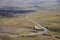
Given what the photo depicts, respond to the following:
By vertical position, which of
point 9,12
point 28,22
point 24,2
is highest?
point 24,2

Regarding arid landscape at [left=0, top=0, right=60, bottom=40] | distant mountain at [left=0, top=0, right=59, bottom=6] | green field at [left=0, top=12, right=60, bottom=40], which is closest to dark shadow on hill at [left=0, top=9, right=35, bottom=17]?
arid landscape at [left=0, top=0, right=60, bottom=40]

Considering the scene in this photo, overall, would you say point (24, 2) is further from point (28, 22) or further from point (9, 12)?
point (28, 22)

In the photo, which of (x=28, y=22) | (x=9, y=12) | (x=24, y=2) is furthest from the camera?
(x=24, y=2)

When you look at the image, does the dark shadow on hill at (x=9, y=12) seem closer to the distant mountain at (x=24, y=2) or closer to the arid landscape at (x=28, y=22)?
the arid landscape at (x=28, y=22)

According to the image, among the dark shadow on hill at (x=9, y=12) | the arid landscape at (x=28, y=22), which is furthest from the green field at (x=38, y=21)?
the dark shadow on hill at (x=9, y=12)

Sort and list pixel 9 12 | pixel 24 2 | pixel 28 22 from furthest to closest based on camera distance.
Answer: pixel 24 2 < pixel 9 12 < pixel 28 22

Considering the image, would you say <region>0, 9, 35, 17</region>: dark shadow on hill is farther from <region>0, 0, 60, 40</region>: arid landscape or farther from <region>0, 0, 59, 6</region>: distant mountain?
<region>0, 0, 59, 6</region>: distant mountain

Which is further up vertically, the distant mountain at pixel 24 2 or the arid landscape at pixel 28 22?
the distant mountain at pixel 24 2

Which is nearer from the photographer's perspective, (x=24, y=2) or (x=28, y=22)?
(x=28, y=22)

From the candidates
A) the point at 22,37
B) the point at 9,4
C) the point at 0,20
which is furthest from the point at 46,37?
the point at 9,4

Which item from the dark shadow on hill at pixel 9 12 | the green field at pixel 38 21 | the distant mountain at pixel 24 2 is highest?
the distant mountain at pixel 24 2

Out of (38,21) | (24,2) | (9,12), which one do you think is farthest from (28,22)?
(24,2)

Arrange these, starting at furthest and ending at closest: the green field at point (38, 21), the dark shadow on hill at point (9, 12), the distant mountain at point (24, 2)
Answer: the distant mountain at point (24, 2)
the dark shadow on hill at point (9, 12)
the green field at point (38, 21)
